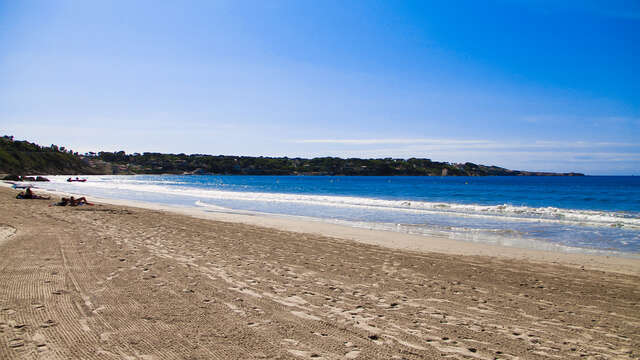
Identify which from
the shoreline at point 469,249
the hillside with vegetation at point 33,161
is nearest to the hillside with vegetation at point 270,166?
the hillside with vegetation at point 33,161

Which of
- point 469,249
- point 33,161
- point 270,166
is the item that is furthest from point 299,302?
point 270,166

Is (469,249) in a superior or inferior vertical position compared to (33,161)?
inferior

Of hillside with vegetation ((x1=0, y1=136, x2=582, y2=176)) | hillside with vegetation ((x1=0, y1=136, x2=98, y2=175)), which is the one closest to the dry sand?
hillside with vegetation ((x1=0, y1=136, x2=98, y2=175))

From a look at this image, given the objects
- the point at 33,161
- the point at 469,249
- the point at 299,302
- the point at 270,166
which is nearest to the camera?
the point at 299,302

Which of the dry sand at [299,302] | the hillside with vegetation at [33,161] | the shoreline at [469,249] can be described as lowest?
the shoreline at [469,249]

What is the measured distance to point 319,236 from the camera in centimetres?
1480

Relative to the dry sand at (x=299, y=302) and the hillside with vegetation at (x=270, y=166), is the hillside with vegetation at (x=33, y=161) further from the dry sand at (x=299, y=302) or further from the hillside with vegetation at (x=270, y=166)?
the dry sand at (x=299, y=302)

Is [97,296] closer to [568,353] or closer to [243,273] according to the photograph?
[243,273]

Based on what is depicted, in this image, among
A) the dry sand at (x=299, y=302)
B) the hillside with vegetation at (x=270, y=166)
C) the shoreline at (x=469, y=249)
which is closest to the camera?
the dry sand at (x=299, y=302)

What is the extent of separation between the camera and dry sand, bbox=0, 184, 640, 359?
4.56 m

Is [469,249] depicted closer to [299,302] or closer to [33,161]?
[299,302]

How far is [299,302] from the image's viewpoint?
6.27m

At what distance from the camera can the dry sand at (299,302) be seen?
4559mm

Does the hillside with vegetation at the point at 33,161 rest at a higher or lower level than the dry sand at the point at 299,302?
higher
